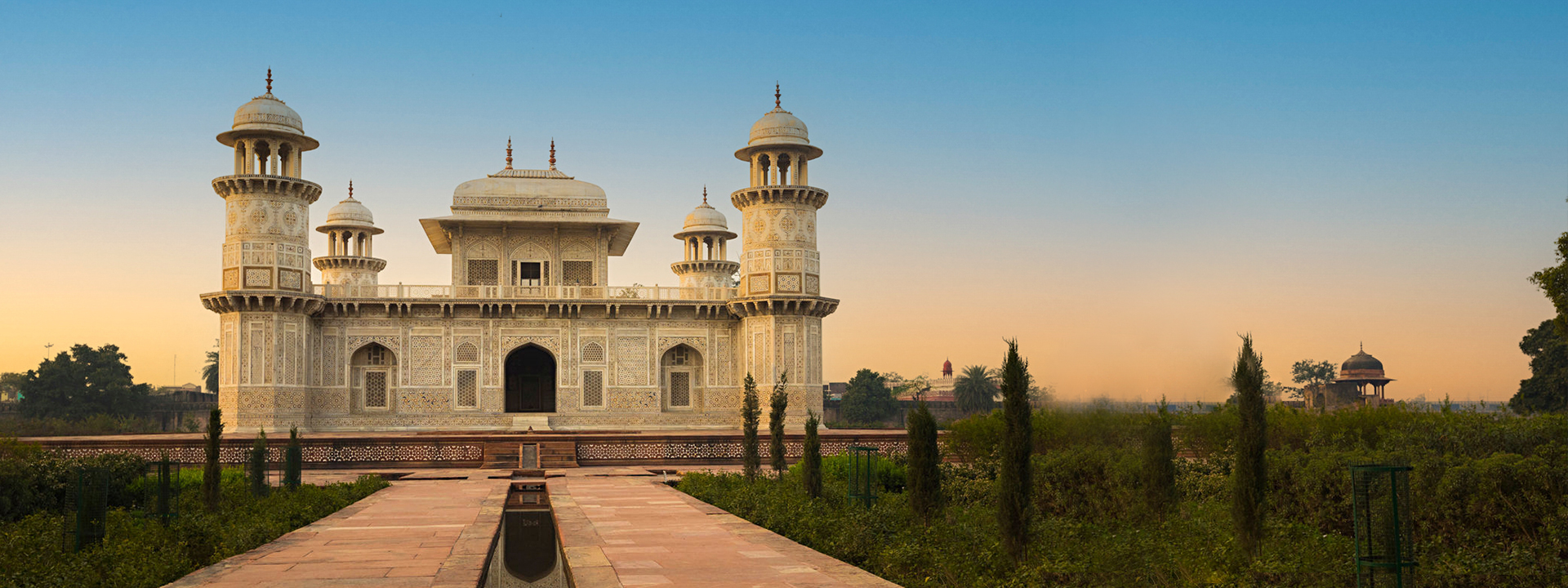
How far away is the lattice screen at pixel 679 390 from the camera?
35.5 meters

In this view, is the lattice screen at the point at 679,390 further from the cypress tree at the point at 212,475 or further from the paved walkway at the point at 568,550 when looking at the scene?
the cypress tree at the point at 212,475

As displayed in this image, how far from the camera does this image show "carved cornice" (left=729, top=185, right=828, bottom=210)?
33469mm

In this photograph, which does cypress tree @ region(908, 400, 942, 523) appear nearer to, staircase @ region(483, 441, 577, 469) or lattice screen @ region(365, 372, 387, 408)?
staircase @ region(483, 441, 577, 469)

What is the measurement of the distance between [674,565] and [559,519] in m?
3.79

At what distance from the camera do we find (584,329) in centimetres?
3488

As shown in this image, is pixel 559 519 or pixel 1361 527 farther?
pixel 559 519

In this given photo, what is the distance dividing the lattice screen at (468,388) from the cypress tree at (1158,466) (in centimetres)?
2526

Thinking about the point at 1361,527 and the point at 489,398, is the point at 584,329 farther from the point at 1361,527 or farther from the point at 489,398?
the point at 1361,527

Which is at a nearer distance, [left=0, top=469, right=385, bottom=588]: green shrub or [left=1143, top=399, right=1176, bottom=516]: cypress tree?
[left=0, top=469, right=385, bottom=588]: green shrub

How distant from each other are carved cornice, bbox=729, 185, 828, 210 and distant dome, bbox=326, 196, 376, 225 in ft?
53.5

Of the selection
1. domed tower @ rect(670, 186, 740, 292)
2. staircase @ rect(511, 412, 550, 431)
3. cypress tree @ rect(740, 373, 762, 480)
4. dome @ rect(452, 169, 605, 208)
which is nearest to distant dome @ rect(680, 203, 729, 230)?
domed tower @ rect(670, 186, 740, 292)

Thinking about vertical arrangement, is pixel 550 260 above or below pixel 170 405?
above

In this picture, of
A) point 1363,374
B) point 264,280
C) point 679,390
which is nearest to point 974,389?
point 1363,374

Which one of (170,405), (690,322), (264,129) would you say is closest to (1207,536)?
(690,322)
